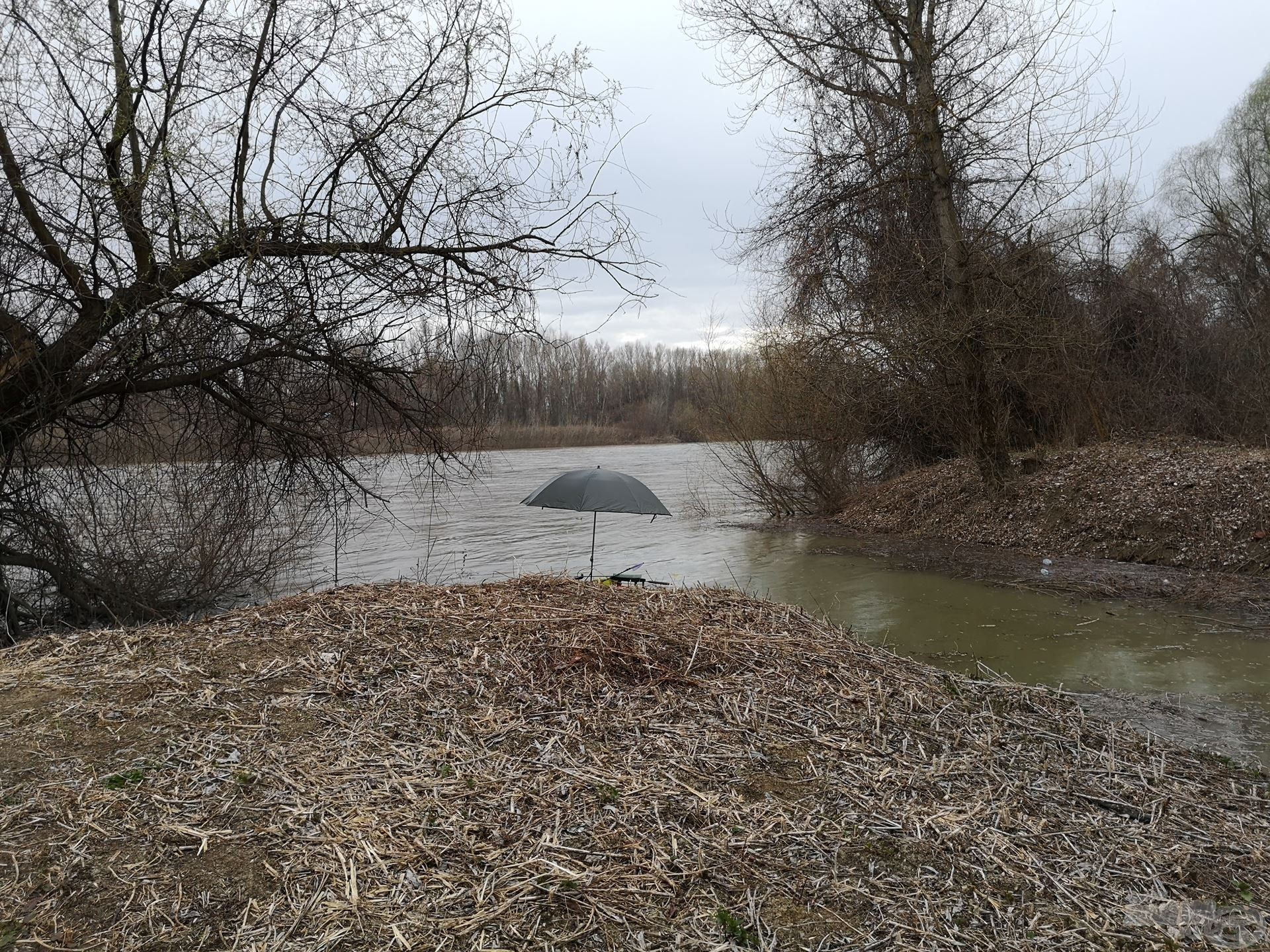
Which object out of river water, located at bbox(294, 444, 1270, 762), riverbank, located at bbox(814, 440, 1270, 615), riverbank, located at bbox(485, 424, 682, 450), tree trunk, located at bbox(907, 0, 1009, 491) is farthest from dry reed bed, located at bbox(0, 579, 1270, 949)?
riverbank, located at bbox(485, 424, 682, 450)

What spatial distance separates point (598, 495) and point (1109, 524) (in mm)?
9320

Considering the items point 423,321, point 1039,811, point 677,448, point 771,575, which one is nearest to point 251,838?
point 1039,811

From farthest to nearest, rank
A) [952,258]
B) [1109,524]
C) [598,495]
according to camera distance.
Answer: [952,258]
[1109,524]
[598,495]

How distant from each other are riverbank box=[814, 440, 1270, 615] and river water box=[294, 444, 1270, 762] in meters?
1.10

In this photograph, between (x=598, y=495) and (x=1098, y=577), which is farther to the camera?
(x=1098, y=577)

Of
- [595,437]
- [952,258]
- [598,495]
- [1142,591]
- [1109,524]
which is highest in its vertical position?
[952,258]

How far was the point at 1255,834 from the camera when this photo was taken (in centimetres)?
375

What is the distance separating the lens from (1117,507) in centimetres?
1405

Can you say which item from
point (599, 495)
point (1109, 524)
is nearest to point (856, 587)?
point (1109, 524)

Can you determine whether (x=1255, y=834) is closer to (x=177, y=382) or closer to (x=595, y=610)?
(x=595, y=610)

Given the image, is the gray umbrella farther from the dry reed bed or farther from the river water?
the dry reed bed

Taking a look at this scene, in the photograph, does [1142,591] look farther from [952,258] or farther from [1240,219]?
[1240,219]

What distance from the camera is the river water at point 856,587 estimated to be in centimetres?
737

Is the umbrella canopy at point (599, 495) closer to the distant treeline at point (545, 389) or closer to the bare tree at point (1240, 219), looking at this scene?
the distant treeline at point (545, 389)
